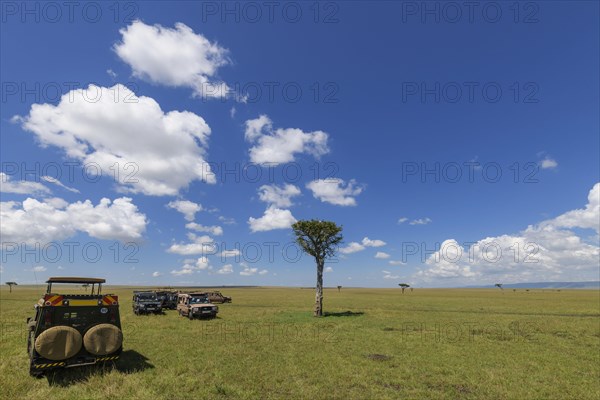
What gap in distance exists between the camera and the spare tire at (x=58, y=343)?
10586 mm

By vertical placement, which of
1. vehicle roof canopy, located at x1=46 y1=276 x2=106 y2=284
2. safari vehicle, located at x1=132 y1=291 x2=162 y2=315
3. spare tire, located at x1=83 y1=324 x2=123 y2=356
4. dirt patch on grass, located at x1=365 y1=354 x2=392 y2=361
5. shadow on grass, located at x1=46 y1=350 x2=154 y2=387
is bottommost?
safari vehicle, located at x1=132 y1=291 x2=162 y2=315

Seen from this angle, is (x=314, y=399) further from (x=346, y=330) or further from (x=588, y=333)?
(x=588, y=333)

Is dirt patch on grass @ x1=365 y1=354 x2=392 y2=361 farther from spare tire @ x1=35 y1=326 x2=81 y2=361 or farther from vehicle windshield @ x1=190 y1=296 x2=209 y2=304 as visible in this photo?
vehicle windshield @ x1=190 y1=296 x2=209 y2=304

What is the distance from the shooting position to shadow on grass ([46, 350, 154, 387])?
11.0 metres

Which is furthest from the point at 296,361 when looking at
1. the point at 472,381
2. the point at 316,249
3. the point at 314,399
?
the point at 316,249

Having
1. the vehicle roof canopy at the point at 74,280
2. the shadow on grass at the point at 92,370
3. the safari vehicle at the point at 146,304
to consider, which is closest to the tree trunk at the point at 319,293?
the safari vehicle at the point at 146,304

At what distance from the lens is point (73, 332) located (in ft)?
36.4

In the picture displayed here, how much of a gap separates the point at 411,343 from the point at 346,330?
18.4ft

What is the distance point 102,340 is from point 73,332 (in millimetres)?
946

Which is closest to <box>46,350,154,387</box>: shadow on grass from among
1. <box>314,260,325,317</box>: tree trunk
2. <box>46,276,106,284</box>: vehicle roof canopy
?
<box>46,276,106,284</box>: vehicle roof canopy

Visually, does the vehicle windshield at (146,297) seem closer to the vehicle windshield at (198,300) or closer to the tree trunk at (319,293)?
the vehicle windshield at (198,300)

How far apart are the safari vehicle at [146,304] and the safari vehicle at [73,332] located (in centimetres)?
2123

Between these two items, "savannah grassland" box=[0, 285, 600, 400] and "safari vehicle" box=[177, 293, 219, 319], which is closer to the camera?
"savannah grassland" box=[0, 285, 600, 400]

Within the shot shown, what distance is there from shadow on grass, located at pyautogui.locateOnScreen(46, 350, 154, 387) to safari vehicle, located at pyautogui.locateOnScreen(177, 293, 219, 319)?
1566 cm
